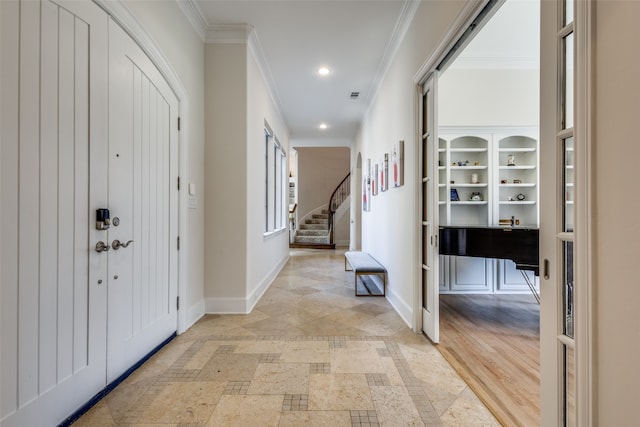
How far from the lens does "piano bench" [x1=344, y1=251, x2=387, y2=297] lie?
4094 mm

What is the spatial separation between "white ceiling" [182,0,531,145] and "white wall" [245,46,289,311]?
0.35m

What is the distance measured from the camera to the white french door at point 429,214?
2.55 meters

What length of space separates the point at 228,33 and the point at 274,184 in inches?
117

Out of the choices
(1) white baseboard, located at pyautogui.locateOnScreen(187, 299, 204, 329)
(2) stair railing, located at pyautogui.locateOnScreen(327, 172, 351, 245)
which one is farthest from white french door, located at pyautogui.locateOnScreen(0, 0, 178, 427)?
(2) stair railing, located at pyautogui.locateOnScreen(327, 172, 351, 245)

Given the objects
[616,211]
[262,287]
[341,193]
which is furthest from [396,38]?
[341,193]

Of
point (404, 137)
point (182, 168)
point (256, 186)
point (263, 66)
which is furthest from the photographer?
point (263, 66)

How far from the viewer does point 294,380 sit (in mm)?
1992

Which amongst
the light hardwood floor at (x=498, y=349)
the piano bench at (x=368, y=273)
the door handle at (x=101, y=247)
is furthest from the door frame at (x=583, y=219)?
the piano bench at (x=368, y=273)

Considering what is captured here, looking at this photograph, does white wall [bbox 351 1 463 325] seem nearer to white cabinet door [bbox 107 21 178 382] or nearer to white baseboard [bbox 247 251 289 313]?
white baseboard [bbox 247 251 289 313]

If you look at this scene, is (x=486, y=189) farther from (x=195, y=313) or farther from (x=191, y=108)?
(x=195, y=313)

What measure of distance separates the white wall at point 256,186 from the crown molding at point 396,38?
5.41 ft

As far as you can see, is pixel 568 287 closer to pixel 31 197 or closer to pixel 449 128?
pixel 31 197

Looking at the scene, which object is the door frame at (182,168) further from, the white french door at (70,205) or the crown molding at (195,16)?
the crown molding at (195,16)

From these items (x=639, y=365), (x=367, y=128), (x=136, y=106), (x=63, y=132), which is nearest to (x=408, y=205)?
(x=639, y=365)
